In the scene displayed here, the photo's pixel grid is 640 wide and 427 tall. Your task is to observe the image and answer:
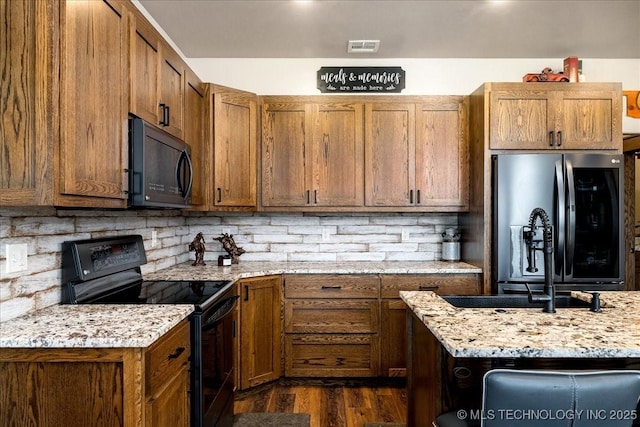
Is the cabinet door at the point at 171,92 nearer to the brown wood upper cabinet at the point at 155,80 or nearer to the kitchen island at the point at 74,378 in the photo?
the brown wood upper cabinet at the point at 155,80

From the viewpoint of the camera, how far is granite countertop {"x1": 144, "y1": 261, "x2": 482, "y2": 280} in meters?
2.84

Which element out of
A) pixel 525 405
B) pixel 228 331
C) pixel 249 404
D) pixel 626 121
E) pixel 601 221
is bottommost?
pixel 249 404

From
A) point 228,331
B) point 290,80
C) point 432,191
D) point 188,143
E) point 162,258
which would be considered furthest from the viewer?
point 290,80

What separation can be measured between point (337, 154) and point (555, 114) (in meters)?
1.63

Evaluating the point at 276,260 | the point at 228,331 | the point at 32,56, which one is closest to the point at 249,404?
the point at 228,331

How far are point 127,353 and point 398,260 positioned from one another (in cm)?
266

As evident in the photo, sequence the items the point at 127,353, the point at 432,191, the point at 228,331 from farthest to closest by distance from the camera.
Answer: the point at 432,191
the point at 228,331
the point at 127,353

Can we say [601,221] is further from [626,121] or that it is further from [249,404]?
[249,404]

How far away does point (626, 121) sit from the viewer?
3623 millimetres

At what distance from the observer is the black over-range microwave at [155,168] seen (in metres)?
1.89

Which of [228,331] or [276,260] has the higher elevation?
[276,260]

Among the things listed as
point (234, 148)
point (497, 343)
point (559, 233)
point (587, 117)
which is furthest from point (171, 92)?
point (587, 117)

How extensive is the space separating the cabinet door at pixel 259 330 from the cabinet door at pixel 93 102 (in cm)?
136

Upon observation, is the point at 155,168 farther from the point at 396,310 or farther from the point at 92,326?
the point at 396,310
